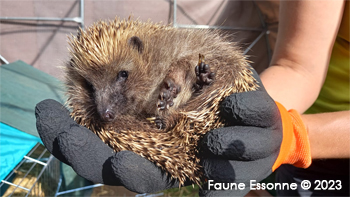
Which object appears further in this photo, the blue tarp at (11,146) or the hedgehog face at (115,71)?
the blue tarp at (11,146)

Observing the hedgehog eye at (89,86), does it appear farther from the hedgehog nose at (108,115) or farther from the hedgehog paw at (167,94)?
the hedgehog paw at (167,94)

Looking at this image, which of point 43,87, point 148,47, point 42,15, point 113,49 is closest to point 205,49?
point 148,47

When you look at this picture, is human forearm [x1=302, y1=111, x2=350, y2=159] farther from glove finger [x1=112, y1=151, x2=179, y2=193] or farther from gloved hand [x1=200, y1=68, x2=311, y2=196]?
glove finger [x1=112, y1=151, x2=179, y2=193]

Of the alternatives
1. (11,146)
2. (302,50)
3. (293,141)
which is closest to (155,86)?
(293,141)

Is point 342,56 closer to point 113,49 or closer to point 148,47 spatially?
point 148,47

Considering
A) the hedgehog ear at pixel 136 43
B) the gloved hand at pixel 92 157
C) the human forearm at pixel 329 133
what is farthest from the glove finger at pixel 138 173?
the human forearm at pixel 329 133

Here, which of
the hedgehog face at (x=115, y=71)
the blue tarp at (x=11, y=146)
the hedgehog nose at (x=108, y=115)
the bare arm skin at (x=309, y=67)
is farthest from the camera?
the blue tarp at (x=11, y=146)
